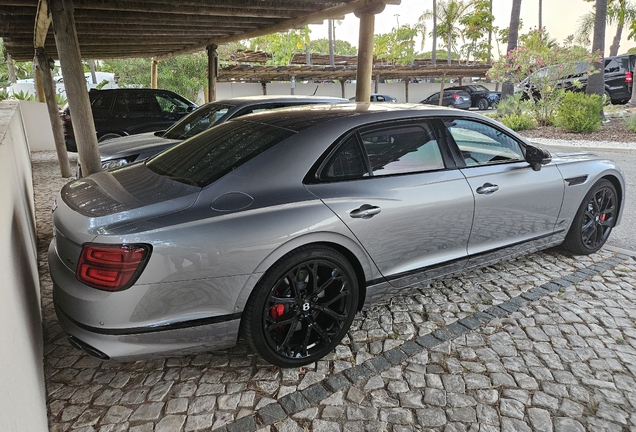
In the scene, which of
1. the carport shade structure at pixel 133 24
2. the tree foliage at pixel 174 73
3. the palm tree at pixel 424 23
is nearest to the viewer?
the carport shade structure at pixel 133 24

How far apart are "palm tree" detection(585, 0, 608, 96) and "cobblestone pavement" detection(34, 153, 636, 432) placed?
45.4ft

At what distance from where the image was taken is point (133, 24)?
746 cm

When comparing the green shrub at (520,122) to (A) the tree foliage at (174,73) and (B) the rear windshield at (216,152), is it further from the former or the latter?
(B) the rear windshield at (216,152)

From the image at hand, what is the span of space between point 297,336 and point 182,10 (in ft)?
18.4

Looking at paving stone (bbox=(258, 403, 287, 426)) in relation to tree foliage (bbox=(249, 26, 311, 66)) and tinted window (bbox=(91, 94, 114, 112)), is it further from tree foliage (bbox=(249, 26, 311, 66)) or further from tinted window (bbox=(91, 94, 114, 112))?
tree foliage (bbox=(249, 26, 311, 66))

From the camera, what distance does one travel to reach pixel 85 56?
11.7 meters

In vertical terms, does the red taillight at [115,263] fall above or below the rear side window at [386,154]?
below

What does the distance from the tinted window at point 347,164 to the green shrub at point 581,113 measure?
12226 mm

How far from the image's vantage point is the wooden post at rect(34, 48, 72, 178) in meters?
8.18

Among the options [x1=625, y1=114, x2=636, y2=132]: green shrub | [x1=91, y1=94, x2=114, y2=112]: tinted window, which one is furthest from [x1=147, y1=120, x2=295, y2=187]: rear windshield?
[x1=625, y1=114, x2=636, y2=132]: green shrub

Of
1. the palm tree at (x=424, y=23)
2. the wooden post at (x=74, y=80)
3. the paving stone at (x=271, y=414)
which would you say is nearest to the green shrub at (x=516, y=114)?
the wooden post at (x=74, y=80)

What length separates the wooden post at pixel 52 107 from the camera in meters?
8.18

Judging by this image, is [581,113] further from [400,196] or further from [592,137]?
[400,196]

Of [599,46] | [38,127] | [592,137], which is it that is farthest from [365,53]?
[599,46]
